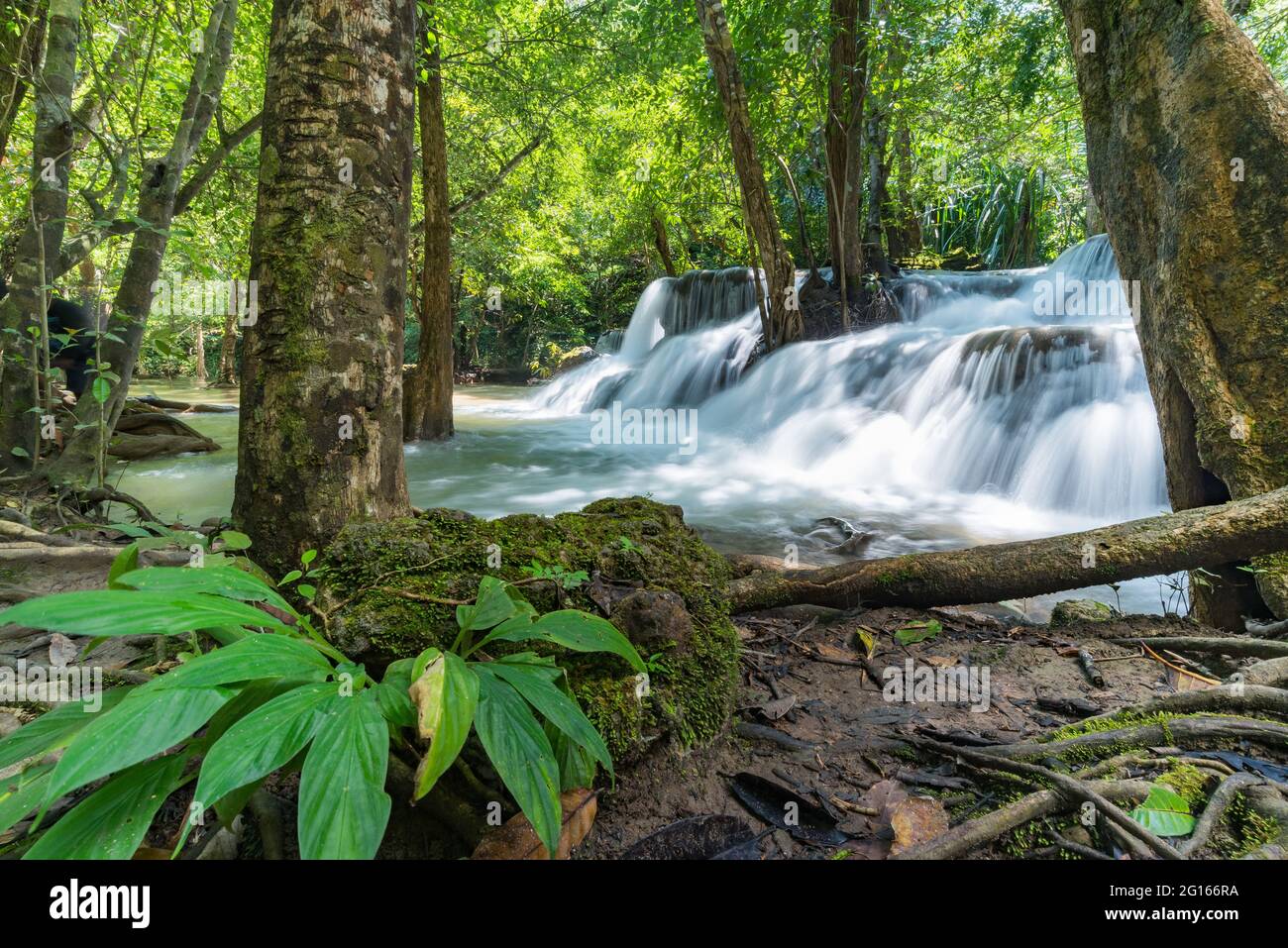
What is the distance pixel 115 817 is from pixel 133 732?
0.16 metres

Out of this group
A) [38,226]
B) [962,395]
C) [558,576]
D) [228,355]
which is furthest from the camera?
[228,355]

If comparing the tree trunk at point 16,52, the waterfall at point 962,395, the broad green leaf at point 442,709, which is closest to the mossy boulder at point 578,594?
the broad green leaf at point 442,709

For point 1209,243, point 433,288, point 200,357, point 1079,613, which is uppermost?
point 200,357

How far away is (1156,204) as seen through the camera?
2812 millimetres

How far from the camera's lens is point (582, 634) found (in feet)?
4.09

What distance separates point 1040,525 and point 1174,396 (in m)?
2.90

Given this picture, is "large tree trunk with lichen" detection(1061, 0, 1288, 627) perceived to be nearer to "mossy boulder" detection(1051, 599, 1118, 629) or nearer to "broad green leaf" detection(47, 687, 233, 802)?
"mossy boulder" detection(1051, 599, 1118, 629)

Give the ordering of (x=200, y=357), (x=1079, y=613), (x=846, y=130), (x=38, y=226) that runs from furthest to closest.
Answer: (x=200, y=357)
(x=846, y=130)
(x=38, y=226)
(x=1079, y=613)

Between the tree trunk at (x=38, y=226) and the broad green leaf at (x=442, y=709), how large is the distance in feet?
14.9

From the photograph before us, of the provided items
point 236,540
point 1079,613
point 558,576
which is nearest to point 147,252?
point 236,540

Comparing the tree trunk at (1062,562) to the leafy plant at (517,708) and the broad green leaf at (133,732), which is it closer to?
the leafy plant at (517,708)

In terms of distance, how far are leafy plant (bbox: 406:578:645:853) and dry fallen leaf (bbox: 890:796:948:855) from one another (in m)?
0.57

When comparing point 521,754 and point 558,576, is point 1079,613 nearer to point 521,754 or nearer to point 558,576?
point 558,576

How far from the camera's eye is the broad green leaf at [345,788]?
81cm
